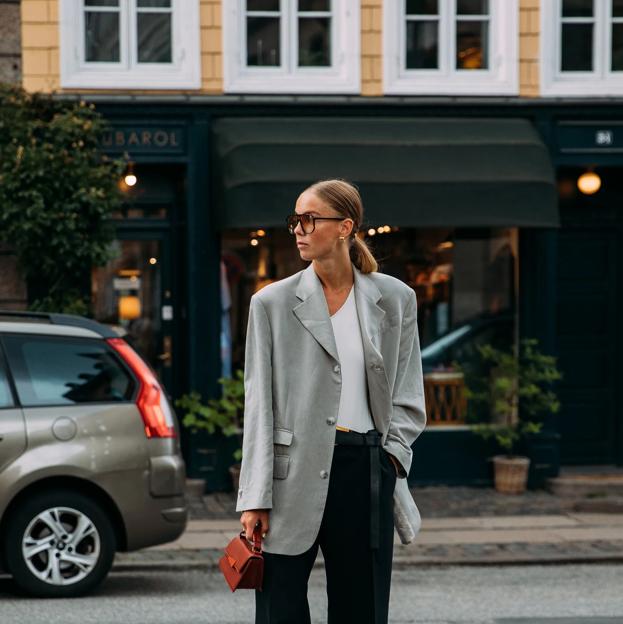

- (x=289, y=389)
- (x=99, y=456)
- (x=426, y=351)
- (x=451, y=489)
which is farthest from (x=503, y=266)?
(x=289, y=389)

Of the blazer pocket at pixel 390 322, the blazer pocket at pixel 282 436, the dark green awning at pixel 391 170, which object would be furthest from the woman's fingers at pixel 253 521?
the dark green awning at pixel 391 170

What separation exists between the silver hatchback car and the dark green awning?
4017 mm

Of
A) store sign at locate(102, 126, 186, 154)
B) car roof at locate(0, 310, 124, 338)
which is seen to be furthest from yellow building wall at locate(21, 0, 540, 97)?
car roof at locate(0, 310, 124, 338)

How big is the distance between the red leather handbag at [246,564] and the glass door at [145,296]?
9042mm

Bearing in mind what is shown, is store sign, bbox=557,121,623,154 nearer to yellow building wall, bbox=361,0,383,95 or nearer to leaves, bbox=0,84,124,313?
yellow building wall, bbox=361,0,383,95

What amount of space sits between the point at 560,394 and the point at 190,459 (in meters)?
3.86

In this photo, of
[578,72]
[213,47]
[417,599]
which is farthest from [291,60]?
[417,599]

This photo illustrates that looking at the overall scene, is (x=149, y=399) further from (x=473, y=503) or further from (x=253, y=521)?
(x=473, y=503)

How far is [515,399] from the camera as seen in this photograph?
13172 millimetres

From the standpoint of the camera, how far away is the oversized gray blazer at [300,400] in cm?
416

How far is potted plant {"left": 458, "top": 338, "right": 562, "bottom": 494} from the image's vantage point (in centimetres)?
1287

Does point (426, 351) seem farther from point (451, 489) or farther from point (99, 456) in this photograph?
point (99, 456)

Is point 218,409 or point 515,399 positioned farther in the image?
point 515,399

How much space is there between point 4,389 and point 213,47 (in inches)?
224
